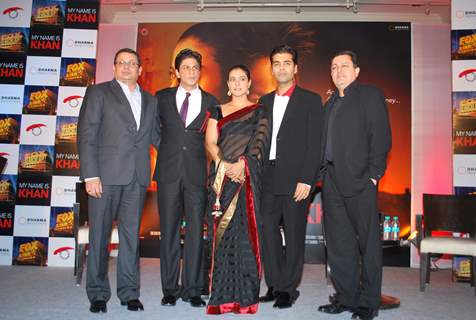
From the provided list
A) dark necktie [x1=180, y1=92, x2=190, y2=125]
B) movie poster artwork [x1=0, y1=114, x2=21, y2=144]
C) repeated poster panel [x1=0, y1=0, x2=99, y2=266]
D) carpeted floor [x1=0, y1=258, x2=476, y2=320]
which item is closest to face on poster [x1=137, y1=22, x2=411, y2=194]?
repeated poster panel [x1=0, y1=0, x2=99, y2=266]

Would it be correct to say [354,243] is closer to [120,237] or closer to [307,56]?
[120,237]

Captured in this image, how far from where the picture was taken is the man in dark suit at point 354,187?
9.75 feet

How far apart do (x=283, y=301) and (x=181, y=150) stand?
1300 millimetres

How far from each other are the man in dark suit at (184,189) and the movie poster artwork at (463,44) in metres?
3.04

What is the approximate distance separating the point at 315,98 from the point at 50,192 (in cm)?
328

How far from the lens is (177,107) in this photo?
3301mm

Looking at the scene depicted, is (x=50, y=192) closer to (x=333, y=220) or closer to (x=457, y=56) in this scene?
(x=333, y=220)

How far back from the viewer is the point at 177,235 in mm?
3262

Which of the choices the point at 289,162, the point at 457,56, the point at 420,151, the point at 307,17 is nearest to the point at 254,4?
the point at 307,17

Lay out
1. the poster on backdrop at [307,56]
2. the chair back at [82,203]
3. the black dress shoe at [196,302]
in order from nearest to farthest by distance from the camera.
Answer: the black dress shoe at [196,302] → the chair back at [82,203] → the poster on backdrop at [307,56]

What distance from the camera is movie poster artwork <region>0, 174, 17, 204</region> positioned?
16.3 feet

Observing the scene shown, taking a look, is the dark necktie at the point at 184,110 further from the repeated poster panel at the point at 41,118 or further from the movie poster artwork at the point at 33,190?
the movie poster artwork at the point at 33,190

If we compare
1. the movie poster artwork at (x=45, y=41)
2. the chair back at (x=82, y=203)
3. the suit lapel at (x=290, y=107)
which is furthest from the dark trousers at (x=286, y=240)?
the movie poster artwork at (x=45, y=41)

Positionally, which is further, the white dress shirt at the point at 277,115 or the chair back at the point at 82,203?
the chair back at the point at 82,203
